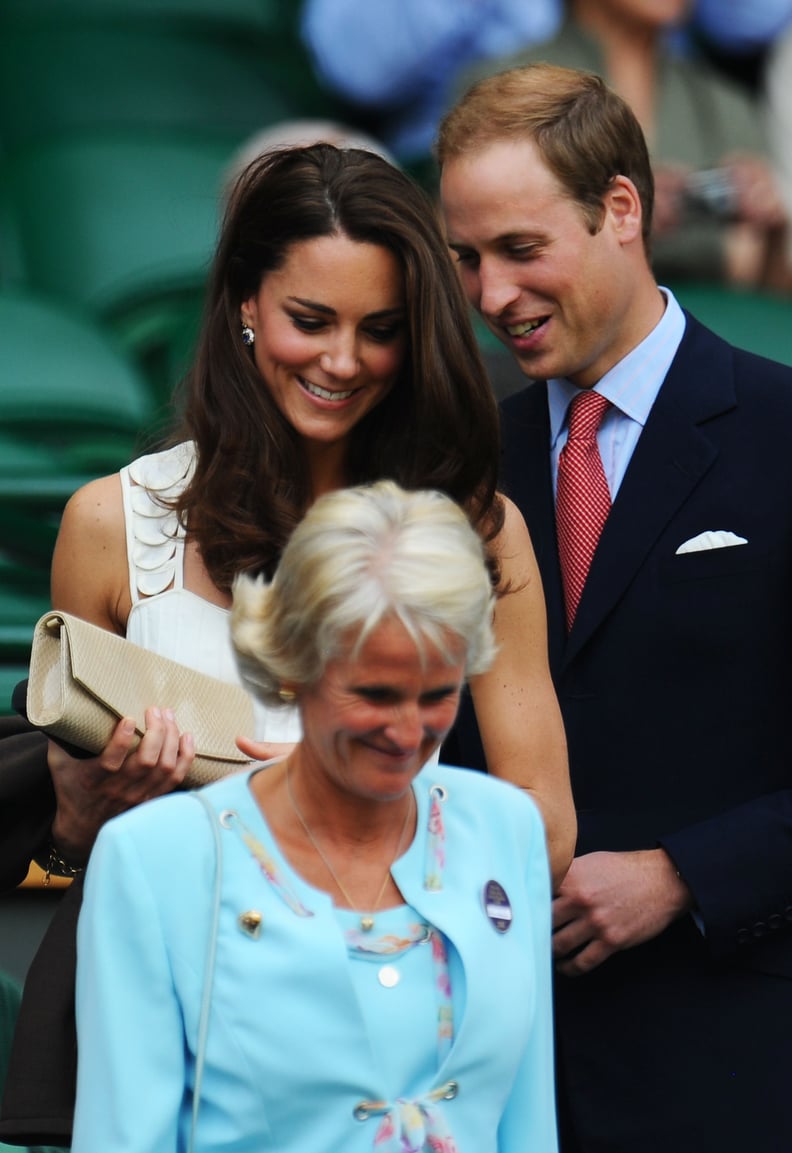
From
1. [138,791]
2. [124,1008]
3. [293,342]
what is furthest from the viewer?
[293,342]

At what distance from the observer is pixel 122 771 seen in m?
2.32

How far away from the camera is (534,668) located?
258cm

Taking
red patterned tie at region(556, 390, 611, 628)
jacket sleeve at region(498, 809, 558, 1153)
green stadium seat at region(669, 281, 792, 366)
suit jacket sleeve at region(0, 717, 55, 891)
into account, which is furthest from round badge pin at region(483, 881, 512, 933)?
green stadium seat at region(669, 281, 792, 366)

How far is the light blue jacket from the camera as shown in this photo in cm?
188

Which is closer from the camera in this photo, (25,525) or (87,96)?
(25,525)

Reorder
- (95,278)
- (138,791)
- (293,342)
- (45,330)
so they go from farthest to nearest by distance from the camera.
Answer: (95,278) → (45,330) → (293,342) → (138,791)

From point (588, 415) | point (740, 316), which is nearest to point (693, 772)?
point (588, 415)

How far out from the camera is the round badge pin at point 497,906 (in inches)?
79.4

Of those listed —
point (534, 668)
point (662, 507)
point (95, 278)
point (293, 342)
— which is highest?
point (95, 278)

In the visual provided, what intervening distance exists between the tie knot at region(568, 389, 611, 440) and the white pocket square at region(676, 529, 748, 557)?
0.82ft

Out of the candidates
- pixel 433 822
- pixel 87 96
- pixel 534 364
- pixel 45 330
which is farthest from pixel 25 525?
pixel 87 96

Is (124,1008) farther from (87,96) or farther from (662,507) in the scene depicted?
(87,96)

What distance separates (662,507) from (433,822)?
84 cm

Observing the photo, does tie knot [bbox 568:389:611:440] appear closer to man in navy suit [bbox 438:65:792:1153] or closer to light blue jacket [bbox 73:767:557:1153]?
man in navy suit [bbox 438:65:792:1153]
